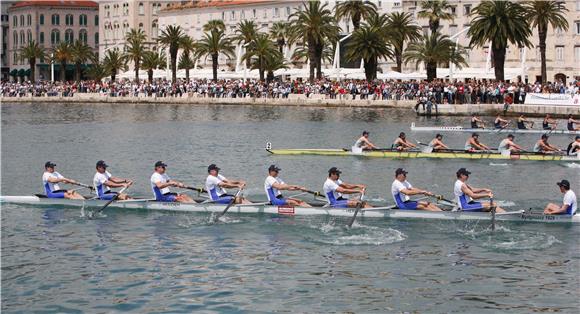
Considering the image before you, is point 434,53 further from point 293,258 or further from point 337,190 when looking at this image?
point 293,258

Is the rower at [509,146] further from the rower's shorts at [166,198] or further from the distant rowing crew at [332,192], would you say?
the rower's shorts at [166,198]

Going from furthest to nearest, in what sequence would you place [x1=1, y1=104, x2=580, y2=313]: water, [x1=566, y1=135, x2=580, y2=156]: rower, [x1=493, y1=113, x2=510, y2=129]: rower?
[x1=493, y1=113, x2=510, y2=129]: rower < [x1=566, y1=135, x2=580, y2=156]: rower < [x1=1, y1=104, x2=580, y2=313]: water

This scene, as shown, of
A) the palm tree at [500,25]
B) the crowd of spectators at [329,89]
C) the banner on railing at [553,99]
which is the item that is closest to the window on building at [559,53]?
the crowd of spectators at [329,89]

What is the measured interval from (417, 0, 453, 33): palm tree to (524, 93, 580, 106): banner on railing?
1136 inches

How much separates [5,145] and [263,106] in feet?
136

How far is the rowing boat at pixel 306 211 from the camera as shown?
32844 mm

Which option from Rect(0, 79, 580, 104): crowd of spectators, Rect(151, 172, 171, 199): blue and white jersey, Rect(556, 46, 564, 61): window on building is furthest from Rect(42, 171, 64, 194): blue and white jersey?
Rect(556, 46, 564, 61): window on building

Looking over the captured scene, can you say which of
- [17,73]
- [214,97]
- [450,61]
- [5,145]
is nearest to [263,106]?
[214,97]

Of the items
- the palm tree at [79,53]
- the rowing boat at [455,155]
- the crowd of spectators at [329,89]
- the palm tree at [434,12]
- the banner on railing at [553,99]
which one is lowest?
the rowing boat at [455,155]

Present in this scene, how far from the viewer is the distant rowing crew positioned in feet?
107

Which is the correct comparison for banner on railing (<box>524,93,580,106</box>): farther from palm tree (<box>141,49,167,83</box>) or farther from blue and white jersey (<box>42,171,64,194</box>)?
palm tree (<box>141,49,167,83</box>)

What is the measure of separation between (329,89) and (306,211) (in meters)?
67.1

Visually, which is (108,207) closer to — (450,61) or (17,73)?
(450,61)

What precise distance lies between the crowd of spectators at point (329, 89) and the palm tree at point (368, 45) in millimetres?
2550
